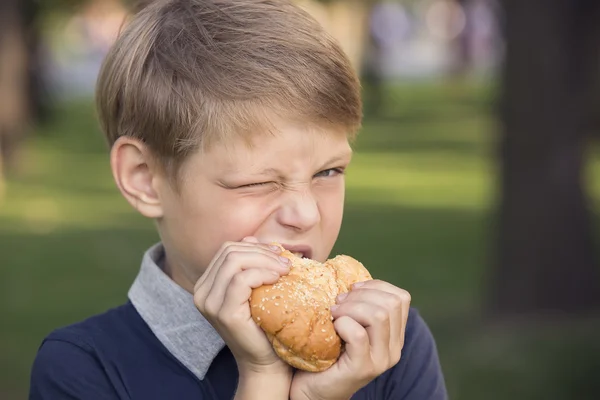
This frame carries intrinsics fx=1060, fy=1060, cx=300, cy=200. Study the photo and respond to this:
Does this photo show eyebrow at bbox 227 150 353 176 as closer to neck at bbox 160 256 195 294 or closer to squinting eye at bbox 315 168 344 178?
squinting eye at bbox 315 168 344 178

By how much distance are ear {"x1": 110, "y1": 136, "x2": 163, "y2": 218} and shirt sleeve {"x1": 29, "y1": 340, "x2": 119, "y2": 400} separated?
0.40 meters

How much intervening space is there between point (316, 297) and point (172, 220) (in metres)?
0.48

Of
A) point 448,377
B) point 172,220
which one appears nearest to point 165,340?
point 172,220

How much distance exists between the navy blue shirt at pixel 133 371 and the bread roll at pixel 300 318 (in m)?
0.29

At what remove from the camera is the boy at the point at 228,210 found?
7.72 feet

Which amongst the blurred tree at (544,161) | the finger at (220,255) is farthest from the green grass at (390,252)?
the finger at (220,255)

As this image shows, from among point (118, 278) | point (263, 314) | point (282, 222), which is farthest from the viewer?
point (118, 278)

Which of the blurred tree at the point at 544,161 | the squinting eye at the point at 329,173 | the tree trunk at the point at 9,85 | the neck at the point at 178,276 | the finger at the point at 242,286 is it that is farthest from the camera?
the tree trunk at the point at 9,85

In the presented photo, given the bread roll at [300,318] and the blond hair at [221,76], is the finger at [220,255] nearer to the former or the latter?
the bread roll at [300,318]

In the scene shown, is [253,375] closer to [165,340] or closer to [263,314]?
[263,314]

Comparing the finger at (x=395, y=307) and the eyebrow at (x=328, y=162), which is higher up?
the eyebrow at (x=328, y=162)

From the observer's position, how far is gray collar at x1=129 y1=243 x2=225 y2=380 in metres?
2.55

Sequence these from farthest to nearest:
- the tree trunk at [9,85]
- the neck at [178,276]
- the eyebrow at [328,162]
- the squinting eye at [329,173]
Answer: the tree trunk at [9,85] → the neck at [178,276] → the squinting eye at [329,173] → the eyebrow at [328,162]

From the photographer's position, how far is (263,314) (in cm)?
230
